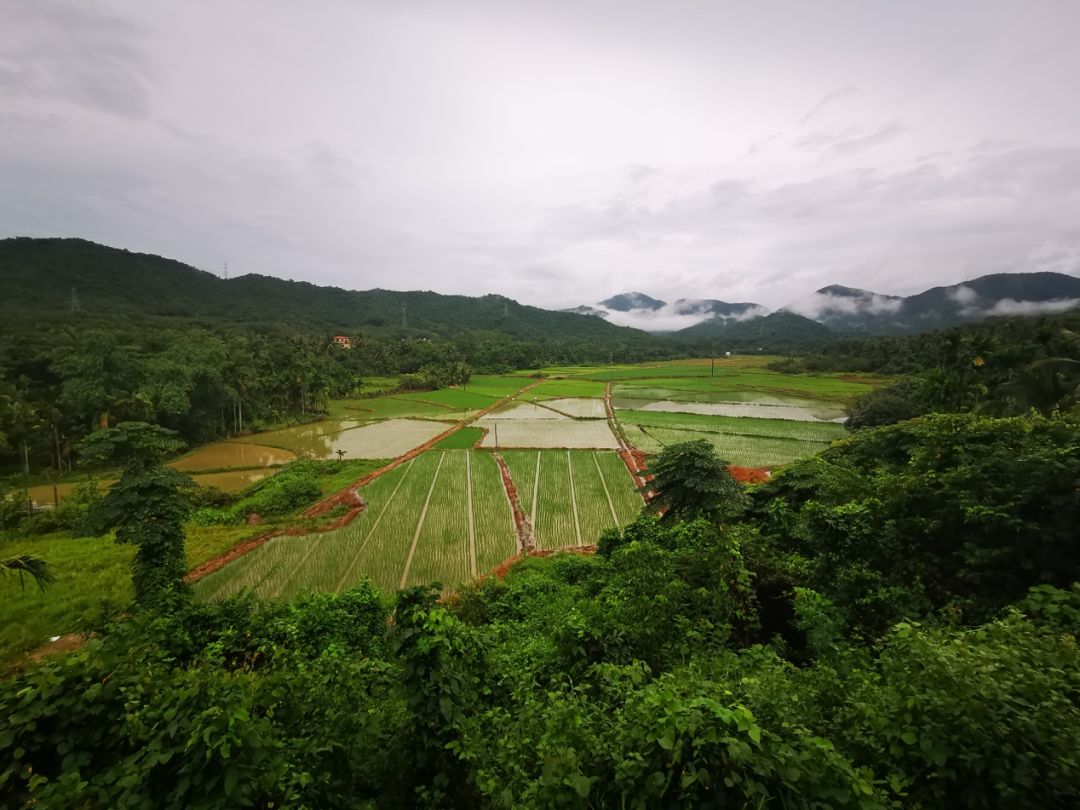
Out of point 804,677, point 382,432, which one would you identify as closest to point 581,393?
point 382,432

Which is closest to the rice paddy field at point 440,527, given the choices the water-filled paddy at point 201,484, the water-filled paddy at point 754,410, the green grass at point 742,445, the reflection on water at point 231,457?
the green grass at point 742,445

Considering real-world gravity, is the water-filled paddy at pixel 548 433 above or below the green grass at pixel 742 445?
above

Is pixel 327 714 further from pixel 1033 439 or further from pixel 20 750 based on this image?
pixel 1033 439

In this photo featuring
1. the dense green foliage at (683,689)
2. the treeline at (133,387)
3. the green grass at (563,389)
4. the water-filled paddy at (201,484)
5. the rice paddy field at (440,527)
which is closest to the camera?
the dense green foliage at (683,689)

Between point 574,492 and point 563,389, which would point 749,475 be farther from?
point 563,389

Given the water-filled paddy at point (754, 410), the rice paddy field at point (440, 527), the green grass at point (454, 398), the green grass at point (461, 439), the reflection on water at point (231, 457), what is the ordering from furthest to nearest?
the green grass at point (454, 398)
the water-filled paddy at point (754, 410)
the green grass at point (461, 439)
the reflection on water at point (231, 457)
the rice paddy field at point (440, 527)

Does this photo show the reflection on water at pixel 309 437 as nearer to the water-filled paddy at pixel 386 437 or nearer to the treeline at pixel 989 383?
the water-filled paddy at pixel 386 437

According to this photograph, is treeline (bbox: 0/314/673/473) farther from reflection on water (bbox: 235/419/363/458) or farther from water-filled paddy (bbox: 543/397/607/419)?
water-filled paddy (bbox: 543/397/607/419)

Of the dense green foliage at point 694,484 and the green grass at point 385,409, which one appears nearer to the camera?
the dense green foliage at point 694,484
